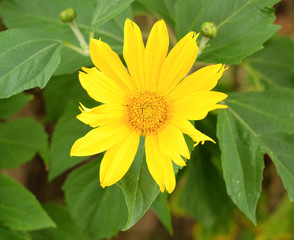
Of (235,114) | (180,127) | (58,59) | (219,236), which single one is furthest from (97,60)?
(219,236)

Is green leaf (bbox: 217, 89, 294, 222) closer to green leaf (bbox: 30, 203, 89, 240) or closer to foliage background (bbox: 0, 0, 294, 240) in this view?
foliage background (bbox: 0, 0, 294, 240)

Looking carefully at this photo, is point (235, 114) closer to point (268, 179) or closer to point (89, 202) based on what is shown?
point (89, 202)

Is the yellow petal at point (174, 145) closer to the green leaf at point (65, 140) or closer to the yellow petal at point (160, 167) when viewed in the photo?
the yellow petal at point (160, 167)

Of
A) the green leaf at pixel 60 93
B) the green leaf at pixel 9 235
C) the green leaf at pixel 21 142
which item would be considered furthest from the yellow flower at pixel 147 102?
the green leaf at pixel 60 93

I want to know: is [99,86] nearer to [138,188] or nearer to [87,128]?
[138,188]

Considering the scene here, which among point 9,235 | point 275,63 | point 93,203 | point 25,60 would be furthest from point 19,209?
point 275,63

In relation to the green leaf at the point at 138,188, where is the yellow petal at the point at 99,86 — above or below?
above
